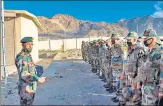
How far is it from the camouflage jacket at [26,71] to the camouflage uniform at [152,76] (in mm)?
1750

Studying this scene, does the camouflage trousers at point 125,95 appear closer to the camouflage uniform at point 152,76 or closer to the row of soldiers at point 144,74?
the row of soldiers at point 144,74

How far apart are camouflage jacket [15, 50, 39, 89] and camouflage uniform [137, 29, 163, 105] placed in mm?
1750

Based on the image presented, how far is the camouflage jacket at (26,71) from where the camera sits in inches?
271

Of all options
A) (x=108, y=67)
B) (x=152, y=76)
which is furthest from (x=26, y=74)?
(x=108, y=67)

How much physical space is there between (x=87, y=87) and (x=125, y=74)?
5.70 m

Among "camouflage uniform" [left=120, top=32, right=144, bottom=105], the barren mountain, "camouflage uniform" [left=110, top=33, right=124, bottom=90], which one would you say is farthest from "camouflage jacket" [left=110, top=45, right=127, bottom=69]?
the barren mountain

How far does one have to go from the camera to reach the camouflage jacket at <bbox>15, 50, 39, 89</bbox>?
6884mm

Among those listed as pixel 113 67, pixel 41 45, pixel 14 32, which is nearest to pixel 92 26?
pixel 41 45

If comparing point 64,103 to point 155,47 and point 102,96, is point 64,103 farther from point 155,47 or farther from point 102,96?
point 155,47

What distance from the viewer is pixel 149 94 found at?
6.06 m

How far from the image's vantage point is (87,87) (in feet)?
43.5

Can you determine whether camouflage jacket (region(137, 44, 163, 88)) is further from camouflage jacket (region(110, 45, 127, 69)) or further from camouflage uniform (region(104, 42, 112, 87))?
camouflage uniform (region(104, 42, 112, 87))

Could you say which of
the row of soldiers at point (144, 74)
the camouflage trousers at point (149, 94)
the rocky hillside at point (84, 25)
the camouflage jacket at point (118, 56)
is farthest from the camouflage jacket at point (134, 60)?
the rocky hillside at point (84, 25)

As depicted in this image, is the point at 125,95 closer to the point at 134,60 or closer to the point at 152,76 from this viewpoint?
the point at 134,60
